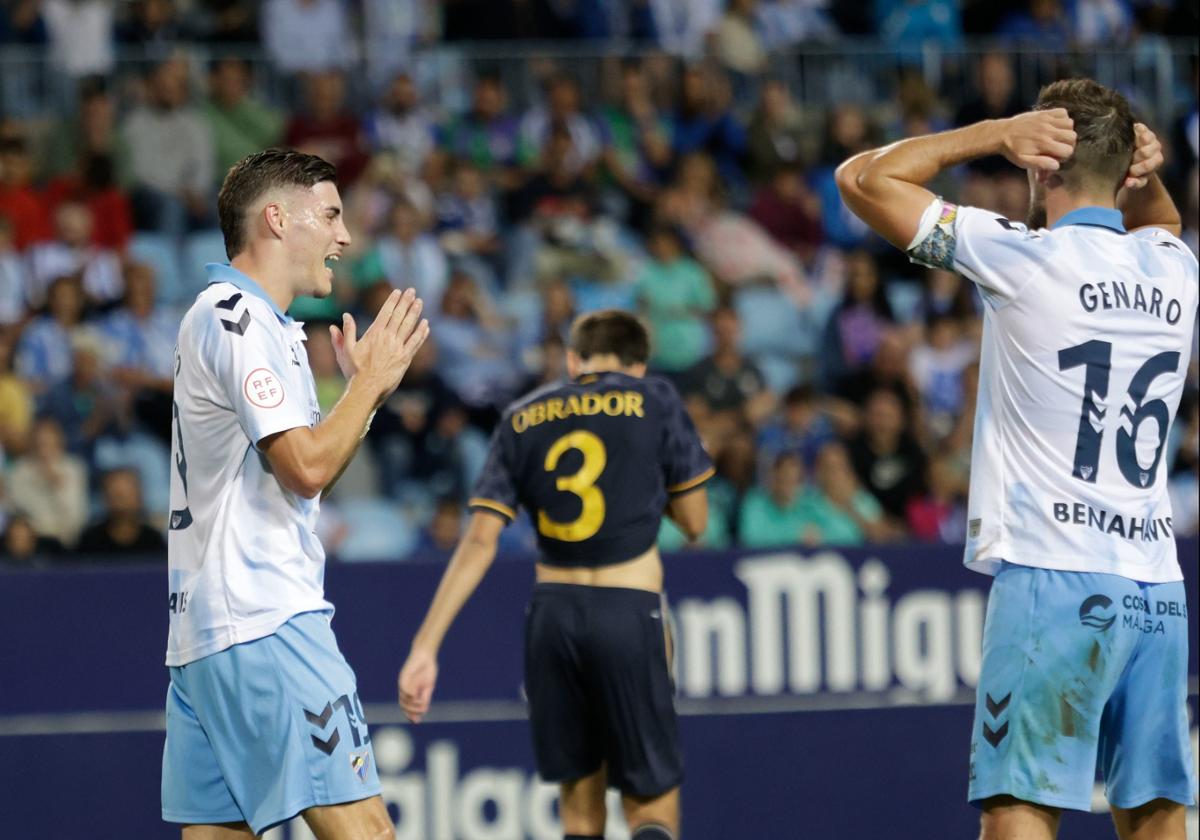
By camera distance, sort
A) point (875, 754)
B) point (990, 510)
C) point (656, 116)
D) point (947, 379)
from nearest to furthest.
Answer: point (990, 510), point (875, 754), point (947, 379), point (656, 116)

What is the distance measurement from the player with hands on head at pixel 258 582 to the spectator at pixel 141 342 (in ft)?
21.2

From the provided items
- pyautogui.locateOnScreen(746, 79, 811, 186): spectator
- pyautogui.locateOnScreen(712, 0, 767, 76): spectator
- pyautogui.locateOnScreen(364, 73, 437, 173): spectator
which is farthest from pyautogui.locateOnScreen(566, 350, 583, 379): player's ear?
pyautogui.locateOnScreen(712, 0, 767, 76): spectator

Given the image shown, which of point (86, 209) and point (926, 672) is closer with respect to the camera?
point (926, 672)

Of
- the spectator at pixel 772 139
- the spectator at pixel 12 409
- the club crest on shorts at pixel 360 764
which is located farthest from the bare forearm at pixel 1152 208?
the spectator at pixel 772 139

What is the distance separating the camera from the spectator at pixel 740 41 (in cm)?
1450

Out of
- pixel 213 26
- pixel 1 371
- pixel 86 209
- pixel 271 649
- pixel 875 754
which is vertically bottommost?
pixel 875 754

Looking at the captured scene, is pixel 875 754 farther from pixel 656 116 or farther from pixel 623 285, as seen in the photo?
pixel 656 116

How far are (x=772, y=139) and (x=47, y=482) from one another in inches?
243

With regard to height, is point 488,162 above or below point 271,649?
above

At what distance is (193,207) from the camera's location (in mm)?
12859

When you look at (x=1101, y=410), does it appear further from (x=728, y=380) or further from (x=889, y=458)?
(x=728, y=380)

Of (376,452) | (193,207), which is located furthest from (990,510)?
(193,207)

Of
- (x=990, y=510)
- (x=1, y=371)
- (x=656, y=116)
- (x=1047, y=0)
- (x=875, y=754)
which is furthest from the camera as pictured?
(x=1047, y=0)

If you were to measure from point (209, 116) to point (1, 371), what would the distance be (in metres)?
2.90
